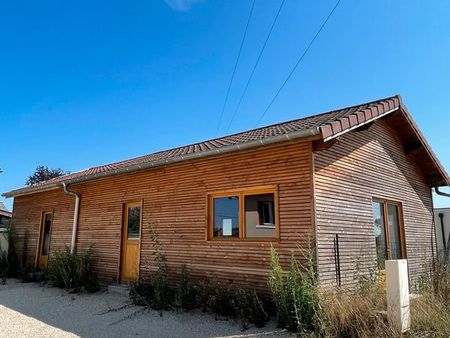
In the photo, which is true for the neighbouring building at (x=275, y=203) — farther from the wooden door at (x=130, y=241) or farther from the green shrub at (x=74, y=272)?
the green shrub at (x=74, y=272)

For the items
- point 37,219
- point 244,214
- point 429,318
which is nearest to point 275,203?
point 244,214

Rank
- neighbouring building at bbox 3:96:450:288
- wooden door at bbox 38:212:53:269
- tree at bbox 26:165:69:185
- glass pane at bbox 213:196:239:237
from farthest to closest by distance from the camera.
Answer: tree at bbox 26:165:69:185, wooden door at bbox 38:212:53:269, glass pane at bbox 213:196:239:237, neighbouring building at bbox 3:96:450:288

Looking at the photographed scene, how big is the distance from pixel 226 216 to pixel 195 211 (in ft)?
2.54

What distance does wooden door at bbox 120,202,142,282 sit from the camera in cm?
880

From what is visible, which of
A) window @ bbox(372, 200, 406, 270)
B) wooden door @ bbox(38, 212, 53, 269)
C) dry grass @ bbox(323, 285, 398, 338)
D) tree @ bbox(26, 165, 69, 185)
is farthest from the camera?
tree @ bbox(26, 165, 69, 185)

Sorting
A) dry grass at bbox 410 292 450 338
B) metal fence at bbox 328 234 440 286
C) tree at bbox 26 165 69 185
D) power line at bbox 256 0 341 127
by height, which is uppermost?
tree at bbox 26 165 69 185

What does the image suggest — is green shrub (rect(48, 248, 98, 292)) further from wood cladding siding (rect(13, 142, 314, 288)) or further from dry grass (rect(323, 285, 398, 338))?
dry grass (rect(323, 285, 398, 338))

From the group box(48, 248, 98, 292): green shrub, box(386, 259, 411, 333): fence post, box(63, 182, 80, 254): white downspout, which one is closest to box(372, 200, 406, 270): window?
box(386, 259, 411, 333): fence post

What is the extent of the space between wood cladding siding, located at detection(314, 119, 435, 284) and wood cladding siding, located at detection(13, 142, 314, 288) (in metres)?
0.43

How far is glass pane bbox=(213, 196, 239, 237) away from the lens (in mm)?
6828

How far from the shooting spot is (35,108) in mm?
14273

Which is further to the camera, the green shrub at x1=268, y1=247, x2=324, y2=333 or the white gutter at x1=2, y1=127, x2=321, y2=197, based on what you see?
the white gutter at x1=2, y1=127, x2=321, y2=197

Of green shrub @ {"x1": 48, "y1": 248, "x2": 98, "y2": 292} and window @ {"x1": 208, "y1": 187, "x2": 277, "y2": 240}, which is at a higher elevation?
window @ {"x1": 208, "y1": 187, "x2": 277, "y2": 240}

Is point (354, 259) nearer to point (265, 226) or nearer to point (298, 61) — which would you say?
point (265, 226)
